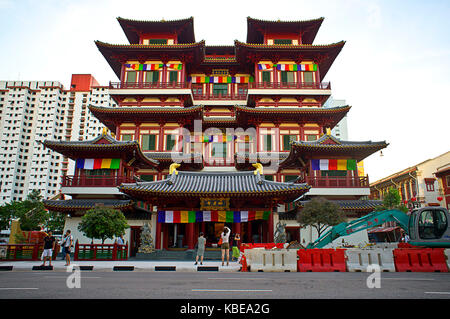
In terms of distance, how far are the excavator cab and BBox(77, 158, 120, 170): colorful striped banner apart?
21.2 m

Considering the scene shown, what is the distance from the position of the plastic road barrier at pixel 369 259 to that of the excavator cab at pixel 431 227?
121 centimetres

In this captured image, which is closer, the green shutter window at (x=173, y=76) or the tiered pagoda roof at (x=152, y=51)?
the tiered pagoda roof at (x=152, y=51)

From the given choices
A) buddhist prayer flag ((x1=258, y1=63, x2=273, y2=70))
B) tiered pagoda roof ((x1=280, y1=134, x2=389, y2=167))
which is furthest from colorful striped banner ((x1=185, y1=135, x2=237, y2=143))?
tiered pagoda roof ((x1=280, y1=134, x2=389, y2=167))

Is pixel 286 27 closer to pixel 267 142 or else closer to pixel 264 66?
pixel 264 66

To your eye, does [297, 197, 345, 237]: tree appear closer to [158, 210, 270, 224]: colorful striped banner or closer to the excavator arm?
the excavator arm

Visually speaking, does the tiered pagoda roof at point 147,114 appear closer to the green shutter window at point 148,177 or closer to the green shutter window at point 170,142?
the green shutter window at point 170,142

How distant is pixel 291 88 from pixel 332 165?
34.3 ft

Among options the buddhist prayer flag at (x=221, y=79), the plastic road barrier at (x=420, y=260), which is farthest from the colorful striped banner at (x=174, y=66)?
the plastic road barrier at (x=420, y=260)

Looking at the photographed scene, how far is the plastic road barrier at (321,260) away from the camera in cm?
1281

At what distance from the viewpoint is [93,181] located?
25.2m

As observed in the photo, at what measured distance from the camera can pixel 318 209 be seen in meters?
17.0

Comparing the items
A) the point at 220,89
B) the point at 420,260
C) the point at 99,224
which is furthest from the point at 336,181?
the point at 99,224
